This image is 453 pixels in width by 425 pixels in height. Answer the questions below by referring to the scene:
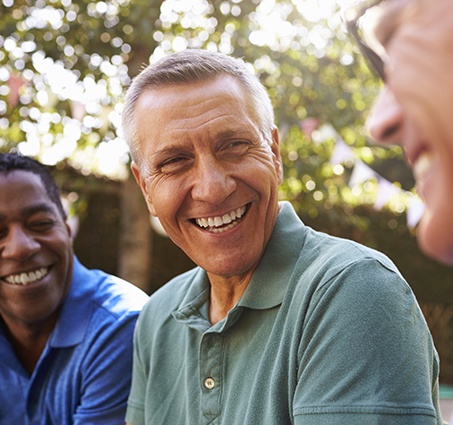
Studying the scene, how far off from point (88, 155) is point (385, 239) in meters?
3.59

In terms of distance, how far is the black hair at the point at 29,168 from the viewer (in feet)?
8.68

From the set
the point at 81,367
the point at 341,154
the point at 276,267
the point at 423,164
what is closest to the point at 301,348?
the point at 276,267

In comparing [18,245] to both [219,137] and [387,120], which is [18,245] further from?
[387,120]

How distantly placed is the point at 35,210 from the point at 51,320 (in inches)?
17.8

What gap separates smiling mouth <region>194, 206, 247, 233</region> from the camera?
1785 mm

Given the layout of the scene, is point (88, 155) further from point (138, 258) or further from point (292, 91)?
point (292, 91)

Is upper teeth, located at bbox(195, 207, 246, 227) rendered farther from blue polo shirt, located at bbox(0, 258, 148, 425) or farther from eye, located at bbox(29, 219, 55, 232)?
eye, located at bbox(29, 219, 55, 232)

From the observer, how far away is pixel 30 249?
2.54 meters

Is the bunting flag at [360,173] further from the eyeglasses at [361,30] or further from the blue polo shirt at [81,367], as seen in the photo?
the eyeglasses at [361,30]

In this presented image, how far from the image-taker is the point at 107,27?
5.30 metres

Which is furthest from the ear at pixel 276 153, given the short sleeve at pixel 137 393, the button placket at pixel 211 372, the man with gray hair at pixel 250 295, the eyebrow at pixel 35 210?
the eyebrow at pixel 35 210

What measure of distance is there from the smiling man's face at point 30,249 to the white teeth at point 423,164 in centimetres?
209

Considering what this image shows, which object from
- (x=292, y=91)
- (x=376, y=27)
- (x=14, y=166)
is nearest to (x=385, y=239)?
(x=292, y=91)

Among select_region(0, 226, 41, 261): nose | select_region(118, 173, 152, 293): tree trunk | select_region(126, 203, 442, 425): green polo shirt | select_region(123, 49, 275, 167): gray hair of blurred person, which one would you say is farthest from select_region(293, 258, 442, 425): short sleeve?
select_region(118, 173, 152, 293): tree trunk
